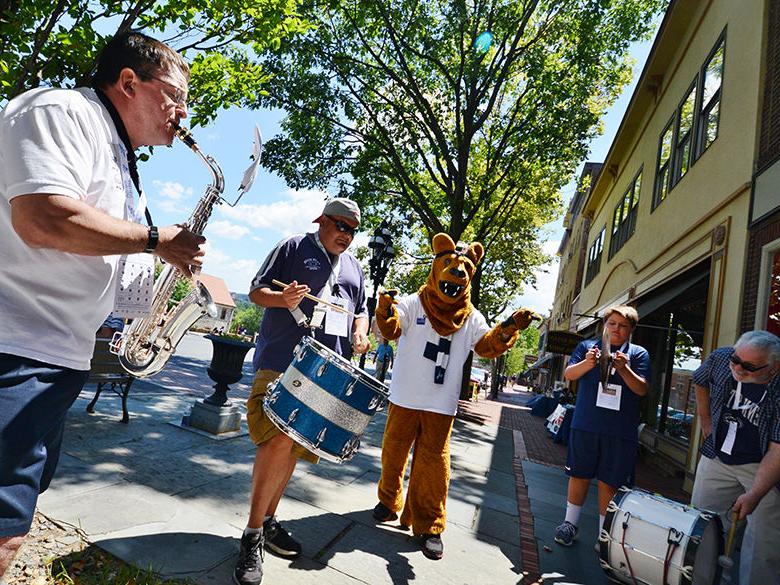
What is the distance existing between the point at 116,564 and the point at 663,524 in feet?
9.93

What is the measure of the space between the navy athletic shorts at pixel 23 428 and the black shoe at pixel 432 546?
Answer: 255 cm

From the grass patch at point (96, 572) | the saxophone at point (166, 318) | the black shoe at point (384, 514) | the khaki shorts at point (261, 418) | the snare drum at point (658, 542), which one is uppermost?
the saxophone at point (166, 318)

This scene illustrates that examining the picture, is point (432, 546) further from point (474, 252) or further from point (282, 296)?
point (474, 252)

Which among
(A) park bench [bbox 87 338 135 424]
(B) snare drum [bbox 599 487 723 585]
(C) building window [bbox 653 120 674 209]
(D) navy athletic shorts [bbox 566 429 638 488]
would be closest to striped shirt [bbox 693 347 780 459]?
(D) navy athletic shorts [bbox 566 429 638 488]

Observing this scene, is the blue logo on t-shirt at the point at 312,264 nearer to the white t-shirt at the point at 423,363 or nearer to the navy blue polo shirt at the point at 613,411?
the white t-shirt at the point at 423,363

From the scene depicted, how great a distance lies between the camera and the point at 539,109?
12719 mm

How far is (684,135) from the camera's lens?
1039 cm

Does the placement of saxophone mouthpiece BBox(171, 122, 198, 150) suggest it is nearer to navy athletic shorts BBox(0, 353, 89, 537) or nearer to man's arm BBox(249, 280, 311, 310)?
man's arm BBox(249, 280, 311, 310)

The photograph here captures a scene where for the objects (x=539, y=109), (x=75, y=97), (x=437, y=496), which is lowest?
(x=437, y=496)

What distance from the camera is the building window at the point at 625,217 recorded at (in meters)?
14.5

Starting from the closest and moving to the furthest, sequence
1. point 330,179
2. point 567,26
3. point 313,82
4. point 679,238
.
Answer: point 679,238 < point 567,26 < point 313,82 < point 330,179

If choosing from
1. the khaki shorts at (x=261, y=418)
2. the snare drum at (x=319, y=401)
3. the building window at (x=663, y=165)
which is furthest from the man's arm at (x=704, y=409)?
the building window at (x=663, y=165)

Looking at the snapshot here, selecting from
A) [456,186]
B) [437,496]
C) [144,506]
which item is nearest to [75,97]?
[144,506]

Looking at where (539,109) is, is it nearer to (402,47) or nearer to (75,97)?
(402,47)
